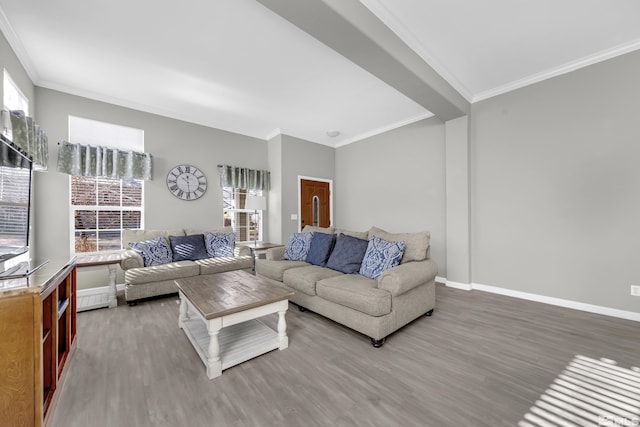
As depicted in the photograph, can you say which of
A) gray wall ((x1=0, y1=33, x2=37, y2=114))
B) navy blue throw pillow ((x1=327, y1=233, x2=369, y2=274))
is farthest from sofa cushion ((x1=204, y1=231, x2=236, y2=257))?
gray wall ((x1=0, y1=33, x2=37, y2=114))

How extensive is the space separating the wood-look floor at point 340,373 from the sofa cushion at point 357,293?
32 cm

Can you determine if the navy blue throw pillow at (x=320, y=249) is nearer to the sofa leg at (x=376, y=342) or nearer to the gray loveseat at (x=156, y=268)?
the sofa leg at (x=376, y=342)

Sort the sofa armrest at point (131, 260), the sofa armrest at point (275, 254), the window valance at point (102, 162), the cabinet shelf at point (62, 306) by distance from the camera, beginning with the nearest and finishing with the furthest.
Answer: the cabinet shelf at point (62, 306) → the sofa armrest at point (131, 260) → the window valance at point (102, 162) → the sofa armrest at point (275, 254)

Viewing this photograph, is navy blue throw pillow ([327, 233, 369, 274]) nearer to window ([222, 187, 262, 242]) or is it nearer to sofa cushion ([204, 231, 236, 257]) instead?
sofa cushion ([204, 231, 236, 257])

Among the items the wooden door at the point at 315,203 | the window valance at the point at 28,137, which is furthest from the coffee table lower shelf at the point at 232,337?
the wooden door at the point at 315,203

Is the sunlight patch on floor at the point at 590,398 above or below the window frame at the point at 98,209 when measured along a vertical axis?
below

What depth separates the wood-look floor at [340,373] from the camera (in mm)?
1427

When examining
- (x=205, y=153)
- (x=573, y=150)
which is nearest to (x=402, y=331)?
(x=573, y=150)

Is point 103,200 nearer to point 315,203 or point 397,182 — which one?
point 315,203

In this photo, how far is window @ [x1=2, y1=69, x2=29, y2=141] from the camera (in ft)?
8.03

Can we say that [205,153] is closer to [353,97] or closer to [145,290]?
[145,290]

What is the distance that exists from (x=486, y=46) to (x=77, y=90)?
5.29 meters

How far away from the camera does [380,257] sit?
2684mm

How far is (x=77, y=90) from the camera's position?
139 inches
